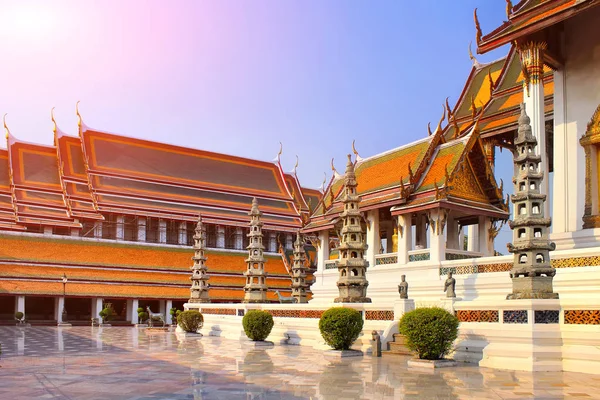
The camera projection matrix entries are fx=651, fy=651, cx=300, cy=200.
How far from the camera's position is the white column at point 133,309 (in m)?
39.1

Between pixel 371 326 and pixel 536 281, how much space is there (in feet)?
16.7

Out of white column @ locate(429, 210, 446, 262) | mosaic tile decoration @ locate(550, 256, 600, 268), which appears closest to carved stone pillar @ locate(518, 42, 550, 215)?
mosaic tile decoration @ locate(550, 256, 600, 268)

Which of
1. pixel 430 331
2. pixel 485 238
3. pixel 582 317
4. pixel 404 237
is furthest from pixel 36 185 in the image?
pixel 582 317

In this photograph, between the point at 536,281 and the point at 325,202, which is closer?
the point at 536,281

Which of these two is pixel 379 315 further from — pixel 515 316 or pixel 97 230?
pixel 97 230

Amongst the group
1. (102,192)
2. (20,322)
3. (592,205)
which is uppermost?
(102,192)

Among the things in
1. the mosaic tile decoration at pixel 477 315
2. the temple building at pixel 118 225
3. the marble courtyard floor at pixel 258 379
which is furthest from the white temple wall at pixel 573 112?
the temple building at pixel 118 225

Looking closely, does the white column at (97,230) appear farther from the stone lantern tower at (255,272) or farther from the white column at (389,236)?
the white column at (389,236)

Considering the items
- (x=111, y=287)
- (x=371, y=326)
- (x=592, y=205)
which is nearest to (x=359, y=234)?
(x=371, y=326)

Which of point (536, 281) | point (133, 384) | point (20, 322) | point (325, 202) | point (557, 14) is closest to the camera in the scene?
point (133, 384)

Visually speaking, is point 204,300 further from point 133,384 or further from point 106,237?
point 133,384

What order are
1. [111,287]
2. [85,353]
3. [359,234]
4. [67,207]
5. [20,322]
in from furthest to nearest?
1. [67,207]
2. [111,287]
3. [20,322]
4. [359,234]
5. [85,353]

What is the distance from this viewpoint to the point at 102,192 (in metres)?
42.4

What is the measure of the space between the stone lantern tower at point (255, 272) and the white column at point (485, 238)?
8557 millimetres
